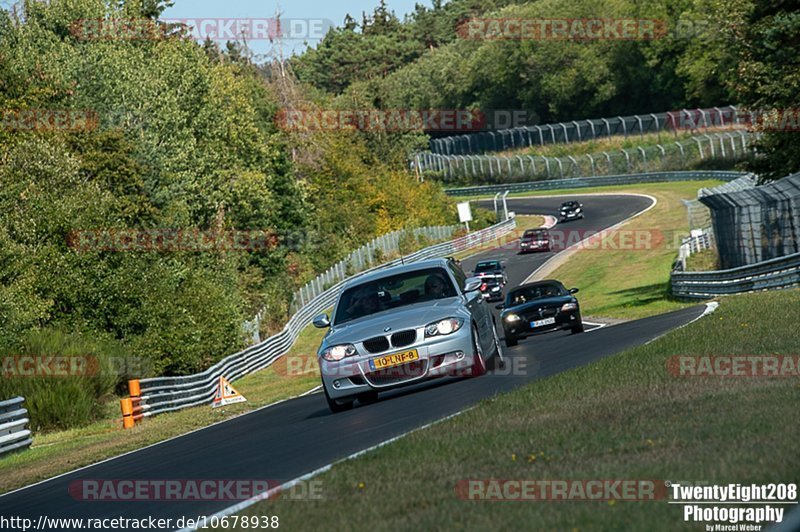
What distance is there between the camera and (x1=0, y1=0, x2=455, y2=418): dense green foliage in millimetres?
38969

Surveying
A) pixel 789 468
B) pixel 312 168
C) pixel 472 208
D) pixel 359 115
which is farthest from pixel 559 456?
pixel 359 115

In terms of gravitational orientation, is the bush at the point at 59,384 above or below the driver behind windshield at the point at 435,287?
below

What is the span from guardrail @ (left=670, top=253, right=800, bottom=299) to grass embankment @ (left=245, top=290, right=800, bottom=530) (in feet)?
57.0

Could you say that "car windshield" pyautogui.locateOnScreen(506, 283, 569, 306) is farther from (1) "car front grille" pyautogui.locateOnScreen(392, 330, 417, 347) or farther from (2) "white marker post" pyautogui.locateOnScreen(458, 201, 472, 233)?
(2) "white marker post" pyautogui.locateOnScreen(458, 201, 472, 233)

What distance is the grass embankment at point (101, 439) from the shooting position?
48.8 ft

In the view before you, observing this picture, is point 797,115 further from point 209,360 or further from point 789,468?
point 789,468

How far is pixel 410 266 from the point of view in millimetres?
16359

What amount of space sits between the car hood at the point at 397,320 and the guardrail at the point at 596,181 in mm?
64435

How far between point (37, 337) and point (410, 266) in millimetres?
15534
